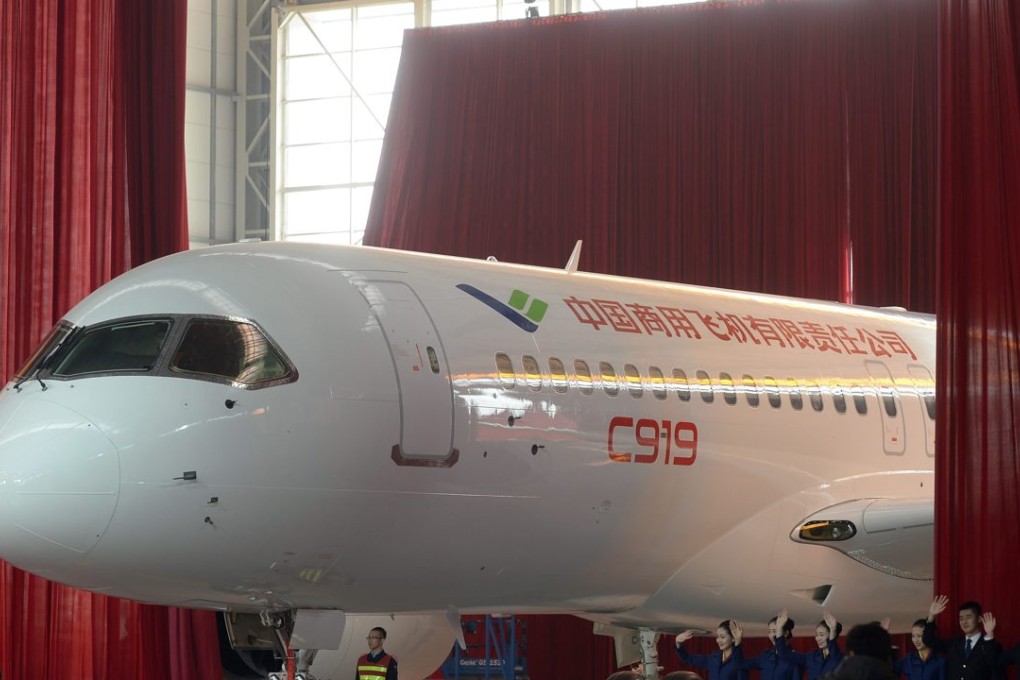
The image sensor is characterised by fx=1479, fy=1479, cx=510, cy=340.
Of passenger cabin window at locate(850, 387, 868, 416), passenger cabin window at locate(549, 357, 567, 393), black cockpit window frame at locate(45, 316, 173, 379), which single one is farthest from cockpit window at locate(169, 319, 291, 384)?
passenger cabin window at locate(850, 387, 868, 416)

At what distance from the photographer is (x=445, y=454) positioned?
862 cm

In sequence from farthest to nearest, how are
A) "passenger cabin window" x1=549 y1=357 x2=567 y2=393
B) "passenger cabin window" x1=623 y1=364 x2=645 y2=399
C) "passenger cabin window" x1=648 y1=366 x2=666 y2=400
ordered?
"passenger cabin window" x1=648 y1=366 x2=666 y2=400 → "passenger cabin window" x1=623 y1=364 x2=645 y2=399 → "passenger cabin window" x1=549 y1=357 x2=567 y2=393

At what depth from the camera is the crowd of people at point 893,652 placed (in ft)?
19.4

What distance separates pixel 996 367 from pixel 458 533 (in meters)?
3.25

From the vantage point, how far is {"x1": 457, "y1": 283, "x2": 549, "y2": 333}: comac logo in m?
9.46

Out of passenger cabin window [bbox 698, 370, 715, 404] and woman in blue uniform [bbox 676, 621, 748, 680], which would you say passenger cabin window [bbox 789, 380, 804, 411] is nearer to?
passenger cabin window [bbox 698, 370, 715, 404]

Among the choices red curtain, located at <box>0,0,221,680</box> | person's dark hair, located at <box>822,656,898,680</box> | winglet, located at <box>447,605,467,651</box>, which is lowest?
winglet, located at <box>447,605,467,651</box>

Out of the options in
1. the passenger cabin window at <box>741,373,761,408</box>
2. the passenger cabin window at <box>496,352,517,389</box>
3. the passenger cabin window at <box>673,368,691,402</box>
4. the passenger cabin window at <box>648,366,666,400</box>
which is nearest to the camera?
the passenger cabin window at <box>496,352,517,389</box>

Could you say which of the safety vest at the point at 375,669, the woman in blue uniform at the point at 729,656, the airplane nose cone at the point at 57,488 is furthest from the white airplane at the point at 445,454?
the safety vest at the point at 375,669

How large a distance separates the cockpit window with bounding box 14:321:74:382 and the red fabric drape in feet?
31.8

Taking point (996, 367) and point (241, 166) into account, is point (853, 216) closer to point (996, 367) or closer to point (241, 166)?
point (996, 367)

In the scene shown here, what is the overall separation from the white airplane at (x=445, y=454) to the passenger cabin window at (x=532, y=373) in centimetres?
3

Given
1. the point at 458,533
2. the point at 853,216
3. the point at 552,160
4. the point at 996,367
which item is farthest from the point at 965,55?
the point at 552,160

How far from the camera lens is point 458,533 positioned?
881 cm
